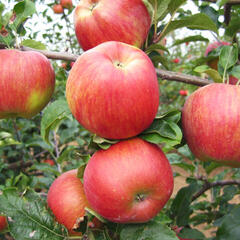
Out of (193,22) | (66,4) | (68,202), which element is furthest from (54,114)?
(66,4)

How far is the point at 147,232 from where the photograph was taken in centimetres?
73

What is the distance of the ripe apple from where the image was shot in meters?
0.84

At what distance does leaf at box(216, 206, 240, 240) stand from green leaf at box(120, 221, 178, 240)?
271 mm

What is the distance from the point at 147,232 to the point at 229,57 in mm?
556

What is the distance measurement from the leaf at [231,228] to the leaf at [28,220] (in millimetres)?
480

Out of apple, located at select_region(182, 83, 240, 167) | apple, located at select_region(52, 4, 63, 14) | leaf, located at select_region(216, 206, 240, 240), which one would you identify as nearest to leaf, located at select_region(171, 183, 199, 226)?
leaf, located at select_region(216, 206, 240, 240)

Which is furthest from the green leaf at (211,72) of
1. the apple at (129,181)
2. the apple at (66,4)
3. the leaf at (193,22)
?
the apple at (66,4)

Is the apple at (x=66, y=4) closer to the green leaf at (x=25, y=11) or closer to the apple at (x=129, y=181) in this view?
the green leaf at (x=25, y=11)

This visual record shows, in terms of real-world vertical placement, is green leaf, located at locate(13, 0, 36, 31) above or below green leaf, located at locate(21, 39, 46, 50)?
above

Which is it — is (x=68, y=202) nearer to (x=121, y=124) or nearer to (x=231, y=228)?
(x=121, y=124)

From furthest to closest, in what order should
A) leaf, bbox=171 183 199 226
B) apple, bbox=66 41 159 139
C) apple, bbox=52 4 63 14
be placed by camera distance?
apple, bbox=52 4 63 14 → leaf, bbox=171 183 199 226 → apple, bbox=66 41 159 139

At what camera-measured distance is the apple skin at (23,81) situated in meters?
0.85

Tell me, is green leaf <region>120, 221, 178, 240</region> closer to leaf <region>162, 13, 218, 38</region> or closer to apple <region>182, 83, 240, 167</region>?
apple <region>182, 83, 240, 167</region>

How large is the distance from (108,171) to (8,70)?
44cm
